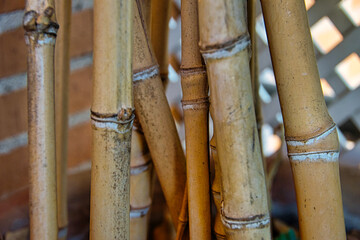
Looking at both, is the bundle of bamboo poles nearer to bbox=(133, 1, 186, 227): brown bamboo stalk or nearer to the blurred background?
bbox=(133, 1, 186, 227): brown bamboo stalk

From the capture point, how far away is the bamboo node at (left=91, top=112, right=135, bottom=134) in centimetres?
35

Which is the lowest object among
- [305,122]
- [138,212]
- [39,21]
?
[138,212]

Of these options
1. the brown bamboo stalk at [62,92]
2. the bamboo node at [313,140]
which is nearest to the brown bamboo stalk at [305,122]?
the bamboo node at [313,140]

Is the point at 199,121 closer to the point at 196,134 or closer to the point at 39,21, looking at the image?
the point at 196,134

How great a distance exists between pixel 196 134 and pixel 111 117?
9 centimetres

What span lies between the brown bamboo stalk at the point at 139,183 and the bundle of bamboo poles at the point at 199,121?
0.04 meters

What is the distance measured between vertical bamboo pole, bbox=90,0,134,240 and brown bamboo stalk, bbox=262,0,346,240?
0.42ft

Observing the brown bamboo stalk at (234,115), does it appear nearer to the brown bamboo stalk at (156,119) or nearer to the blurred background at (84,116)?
the brown bamboo stalk at (156,119)

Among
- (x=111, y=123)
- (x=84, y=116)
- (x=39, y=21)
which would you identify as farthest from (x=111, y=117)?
(x=84, y=116)

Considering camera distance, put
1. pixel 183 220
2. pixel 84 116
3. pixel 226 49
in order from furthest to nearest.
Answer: pixel 84 116 → pixel 183 220 → pixel 226 49

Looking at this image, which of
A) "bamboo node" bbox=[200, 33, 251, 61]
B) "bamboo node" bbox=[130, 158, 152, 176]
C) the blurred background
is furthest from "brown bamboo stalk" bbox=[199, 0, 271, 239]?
the blurred background

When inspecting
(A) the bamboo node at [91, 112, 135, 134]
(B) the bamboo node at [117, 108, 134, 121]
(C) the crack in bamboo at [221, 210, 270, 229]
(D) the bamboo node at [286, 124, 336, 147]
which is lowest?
(C) the crack in bamboo at [221, 210, 270, 229]

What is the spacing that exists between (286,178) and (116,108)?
19.5 inches

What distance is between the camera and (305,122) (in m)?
0.36
